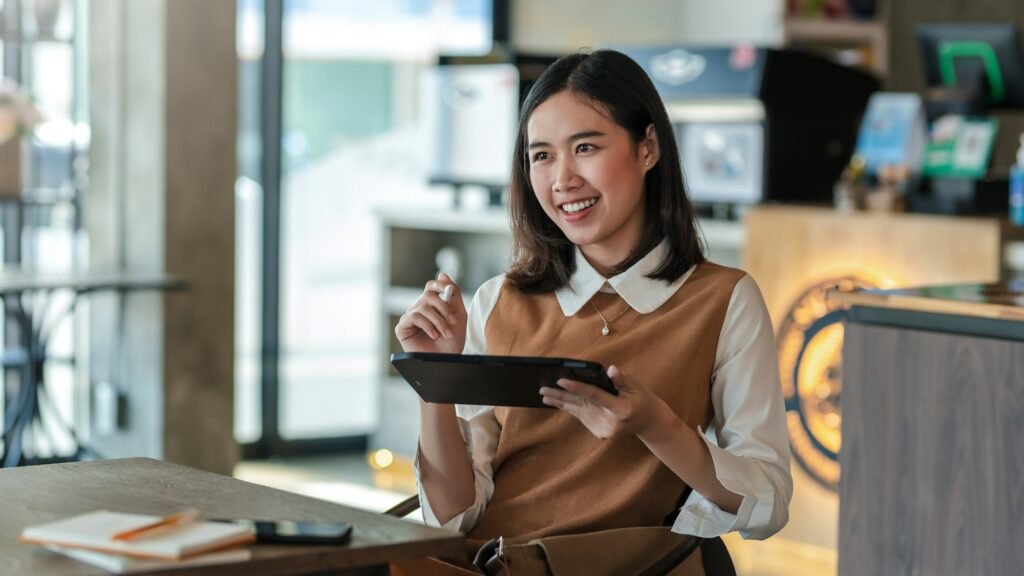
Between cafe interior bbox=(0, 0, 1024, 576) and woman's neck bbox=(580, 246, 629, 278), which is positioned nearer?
woman's neck bbox=(580, 246, 629, 278)

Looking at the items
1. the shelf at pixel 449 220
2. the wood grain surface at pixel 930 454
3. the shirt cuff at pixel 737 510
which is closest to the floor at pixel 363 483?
the shelf at pixel 449 220

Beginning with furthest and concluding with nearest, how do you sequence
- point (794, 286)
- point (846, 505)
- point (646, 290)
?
point (794, 286)
point (846, 505)
point (646, 290)

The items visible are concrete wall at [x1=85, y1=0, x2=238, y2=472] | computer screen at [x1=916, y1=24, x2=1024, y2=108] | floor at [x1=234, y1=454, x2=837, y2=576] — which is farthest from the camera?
concrete wall at [x1=85, y1=0, x2=238, y2=472]

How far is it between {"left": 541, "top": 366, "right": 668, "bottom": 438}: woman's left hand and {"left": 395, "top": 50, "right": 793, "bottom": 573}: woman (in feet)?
0.46

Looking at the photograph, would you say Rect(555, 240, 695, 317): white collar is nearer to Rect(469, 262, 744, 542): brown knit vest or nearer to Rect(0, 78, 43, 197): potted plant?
Rect(469, 262, 744, 542): brown knit vest

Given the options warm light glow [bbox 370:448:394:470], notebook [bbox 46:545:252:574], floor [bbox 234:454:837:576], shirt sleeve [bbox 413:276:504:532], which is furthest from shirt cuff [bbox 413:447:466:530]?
warm light glow [bbox 370:448:394:470]

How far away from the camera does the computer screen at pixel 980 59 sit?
4645mm

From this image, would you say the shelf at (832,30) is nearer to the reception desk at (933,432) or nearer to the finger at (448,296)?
the reception desk at (933,432)

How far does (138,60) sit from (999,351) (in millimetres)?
3111

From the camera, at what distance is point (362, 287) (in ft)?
21.1

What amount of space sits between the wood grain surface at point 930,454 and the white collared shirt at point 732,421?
662 millimetres

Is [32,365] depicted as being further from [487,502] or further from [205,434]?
[487,502]

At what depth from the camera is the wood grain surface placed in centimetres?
255

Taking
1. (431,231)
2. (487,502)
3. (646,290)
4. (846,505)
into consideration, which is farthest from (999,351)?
(431,231)
